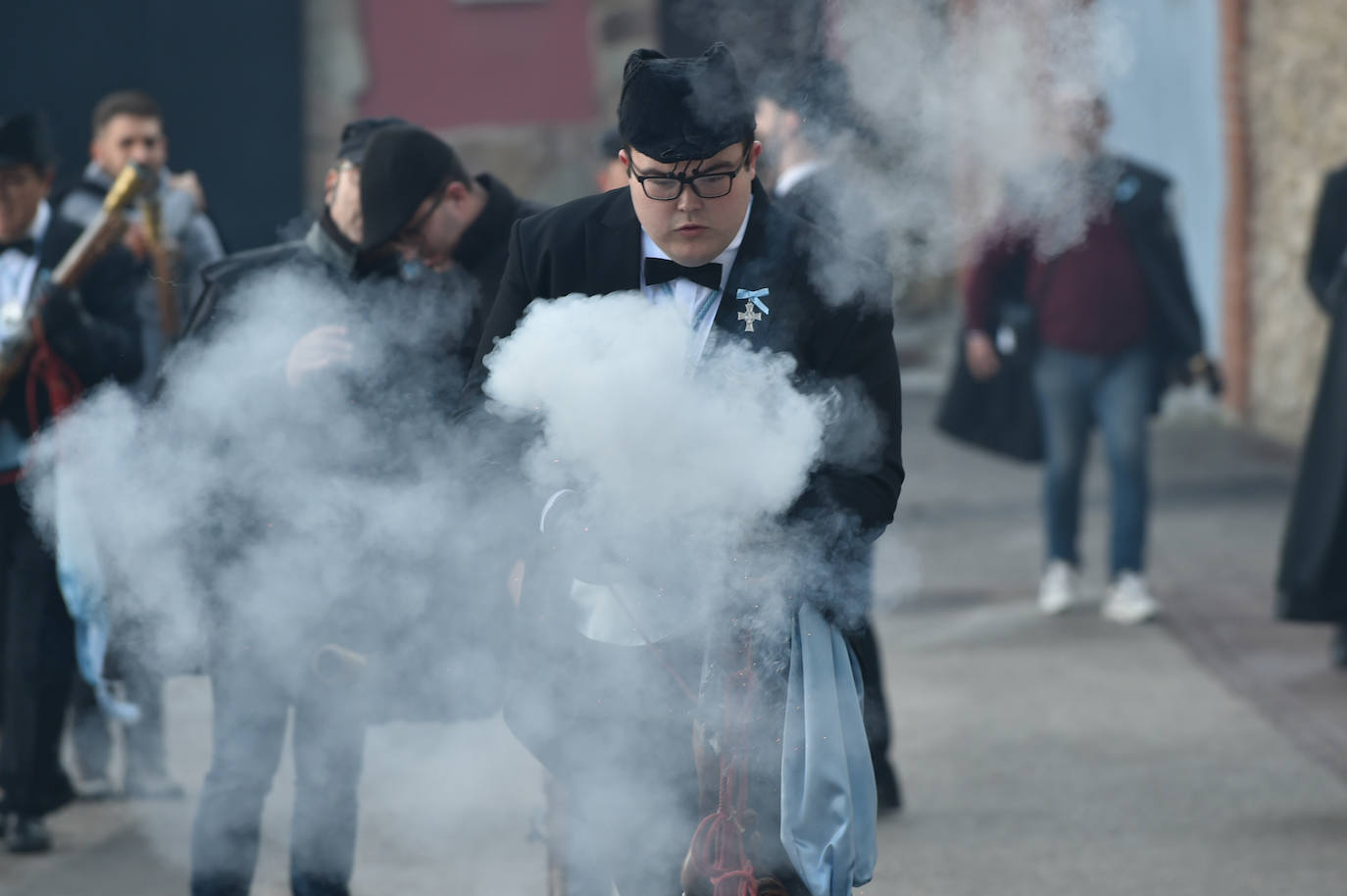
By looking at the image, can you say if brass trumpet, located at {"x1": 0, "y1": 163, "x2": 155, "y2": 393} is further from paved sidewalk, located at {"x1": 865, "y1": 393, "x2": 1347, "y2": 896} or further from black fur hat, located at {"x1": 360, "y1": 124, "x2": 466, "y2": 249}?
paved sidewalk, located at {"x1": 865, "y1": 393, "x2": 1347, "y2": 896}

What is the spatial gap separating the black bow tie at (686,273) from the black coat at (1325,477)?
13.7ft

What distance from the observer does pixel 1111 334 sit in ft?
23.4

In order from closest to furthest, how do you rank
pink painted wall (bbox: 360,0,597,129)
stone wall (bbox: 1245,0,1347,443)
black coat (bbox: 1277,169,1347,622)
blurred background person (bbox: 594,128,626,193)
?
blurred background person (bbox: 594,128,626,193) < black coat (bbox: 1277,169,1347,622) < stone wall (bbox: 1245,0,1347,443) < pink painted wall (bbox: 360,0,597,129)

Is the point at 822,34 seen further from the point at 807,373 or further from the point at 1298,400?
the point at 1298,400

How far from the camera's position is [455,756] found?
486cm

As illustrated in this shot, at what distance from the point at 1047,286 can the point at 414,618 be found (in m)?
4.18

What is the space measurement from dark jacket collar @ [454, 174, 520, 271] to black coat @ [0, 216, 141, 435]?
5.11 ft

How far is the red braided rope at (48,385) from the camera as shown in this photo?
4.89 meters

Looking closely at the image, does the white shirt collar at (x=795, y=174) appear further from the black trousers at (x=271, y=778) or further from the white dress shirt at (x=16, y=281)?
the white dress shirt at (x=16, y=281)

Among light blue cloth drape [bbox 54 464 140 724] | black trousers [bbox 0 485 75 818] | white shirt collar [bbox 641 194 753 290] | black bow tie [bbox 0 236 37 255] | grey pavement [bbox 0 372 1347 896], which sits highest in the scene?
white shirt collar [bbox 641 194 753 290]

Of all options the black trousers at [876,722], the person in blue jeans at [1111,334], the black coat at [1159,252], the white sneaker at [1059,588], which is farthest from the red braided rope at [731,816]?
the white sneaker at [1059,588]

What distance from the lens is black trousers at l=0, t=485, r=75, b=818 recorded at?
16.0 feet

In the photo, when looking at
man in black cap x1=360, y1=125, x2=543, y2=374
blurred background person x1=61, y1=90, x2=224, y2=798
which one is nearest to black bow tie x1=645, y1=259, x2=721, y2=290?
man in black cap x1=360, y1=125, x2=543, y2=374

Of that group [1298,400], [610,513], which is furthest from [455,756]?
[1298,400]
